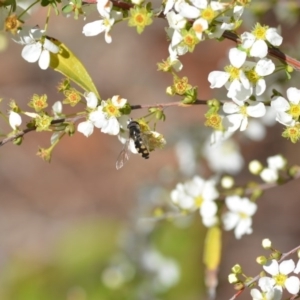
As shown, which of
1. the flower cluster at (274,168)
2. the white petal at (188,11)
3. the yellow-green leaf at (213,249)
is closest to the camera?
the white petal at (188,11)

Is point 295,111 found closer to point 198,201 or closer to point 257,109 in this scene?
point 257,109

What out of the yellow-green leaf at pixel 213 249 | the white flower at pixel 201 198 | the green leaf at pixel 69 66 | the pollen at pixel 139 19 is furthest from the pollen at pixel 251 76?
the yellow-green leaf at pixel 213 249

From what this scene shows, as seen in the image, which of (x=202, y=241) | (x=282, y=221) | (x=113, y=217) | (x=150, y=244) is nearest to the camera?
(x=150, y=244)

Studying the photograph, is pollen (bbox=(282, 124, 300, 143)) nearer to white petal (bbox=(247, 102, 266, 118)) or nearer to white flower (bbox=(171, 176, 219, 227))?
white petal (bbox=(247, 102, 266, 118))

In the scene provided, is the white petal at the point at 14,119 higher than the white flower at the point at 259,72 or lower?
lower

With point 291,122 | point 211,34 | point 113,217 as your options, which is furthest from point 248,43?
point 113,217

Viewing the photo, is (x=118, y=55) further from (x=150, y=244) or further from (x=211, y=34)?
(x=211, y=34)

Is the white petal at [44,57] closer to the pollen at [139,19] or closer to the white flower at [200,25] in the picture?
the pollen at [139,19]
